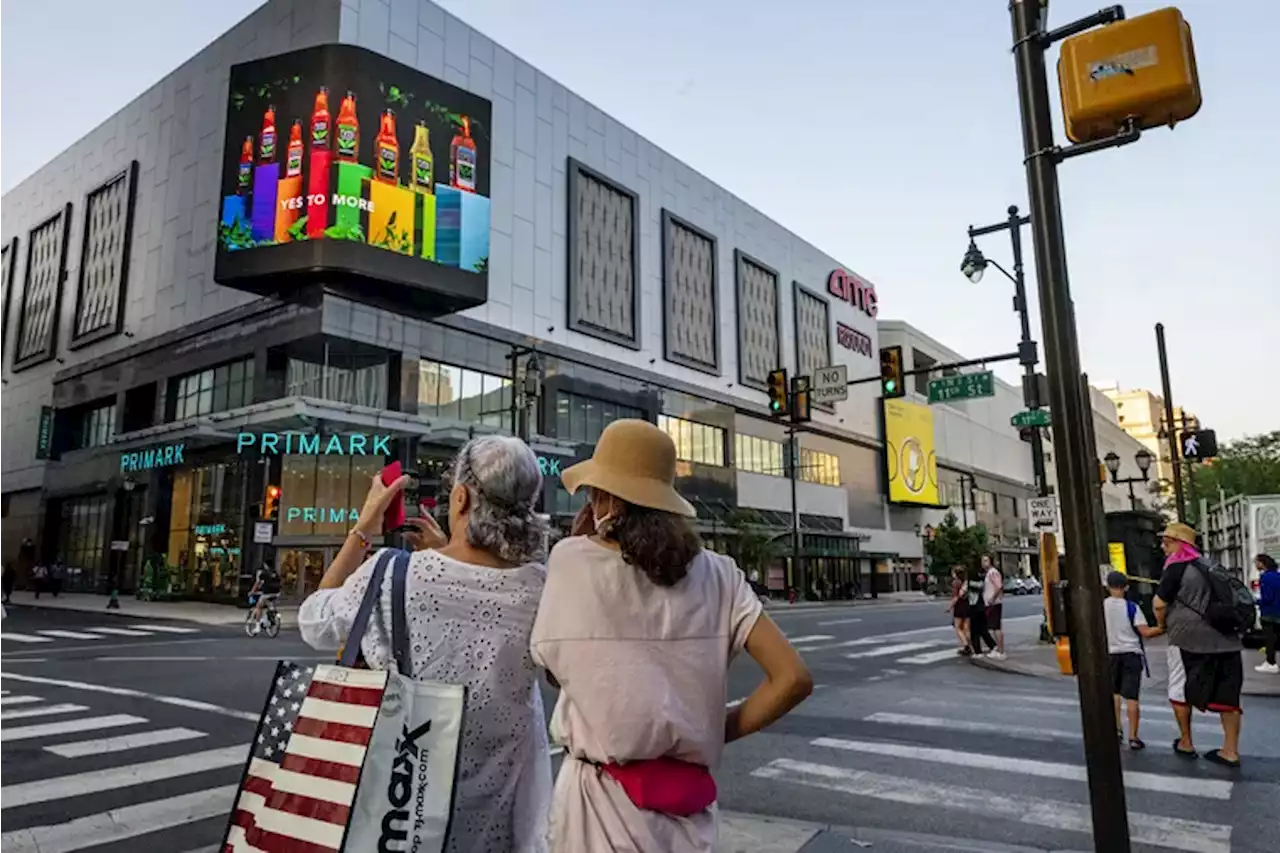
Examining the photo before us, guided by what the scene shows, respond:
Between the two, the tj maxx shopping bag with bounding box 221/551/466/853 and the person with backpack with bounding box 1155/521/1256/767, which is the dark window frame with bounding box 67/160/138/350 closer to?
the person with backpack with bounding box 1155/521/1256/767

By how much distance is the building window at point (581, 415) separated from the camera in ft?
139

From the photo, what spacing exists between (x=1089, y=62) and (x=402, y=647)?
3.63 metres

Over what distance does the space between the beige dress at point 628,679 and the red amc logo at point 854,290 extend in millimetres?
68168

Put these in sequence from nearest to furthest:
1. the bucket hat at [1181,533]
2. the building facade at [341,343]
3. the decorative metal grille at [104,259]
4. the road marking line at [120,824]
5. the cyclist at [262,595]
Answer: the road marking line at [120,824], the bucket hat at [1181,533], the cyclist at [262,595], the building facade at [341,343], the decorative metal grille at [104,259]

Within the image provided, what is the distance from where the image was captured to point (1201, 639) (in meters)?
7.30

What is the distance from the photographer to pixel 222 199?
34.6 meters

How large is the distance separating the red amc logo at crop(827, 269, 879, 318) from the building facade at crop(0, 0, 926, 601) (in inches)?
292

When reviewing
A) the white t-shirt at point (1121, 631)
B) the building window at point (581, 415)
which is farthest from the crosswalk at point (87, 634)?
the building window at point (581, 415)

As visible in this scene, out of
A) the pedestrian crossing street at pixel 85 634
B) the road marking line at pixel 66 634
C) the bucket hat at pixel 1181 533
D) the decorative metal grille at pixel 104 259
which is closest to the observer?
the bucket hat at pixel 1181 533

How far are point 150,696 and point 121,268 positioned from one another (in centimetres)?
4083

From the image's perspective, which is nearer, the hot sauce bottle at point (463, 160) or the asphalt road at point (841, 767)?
the asphalt road at point (841, 767)

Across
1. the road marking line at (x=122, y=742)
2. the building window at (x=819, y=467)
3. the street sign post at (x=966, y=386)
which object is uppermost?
→ the building window at (x=819, y=467)

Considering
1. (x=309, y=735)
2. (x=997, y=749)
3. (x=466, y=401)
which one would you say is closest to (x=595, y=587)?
(x=309, y=735)

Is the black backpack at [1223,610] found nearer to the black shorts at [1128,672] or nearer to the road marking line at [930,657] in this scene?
the black shorts at [1128,672]
